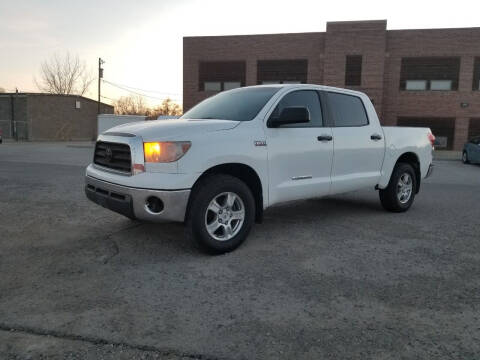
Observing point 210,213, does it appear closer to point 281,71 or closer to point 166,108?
point 281,71

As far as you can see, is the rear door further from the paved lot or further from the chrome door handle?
the paved lot

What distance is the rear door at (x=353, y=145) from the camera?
221 inches

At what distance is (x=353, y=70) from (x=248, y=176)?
26.3m

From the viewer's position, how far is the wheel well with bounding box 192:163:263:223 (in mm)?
4427

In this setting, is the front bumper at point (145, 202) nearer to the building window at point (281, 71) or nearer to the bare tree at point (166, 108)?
the building window at point (281, 71)

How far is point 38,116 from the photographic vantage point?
1521 inches

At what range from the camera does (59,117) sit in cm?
3997

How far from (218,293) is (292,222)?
276 centimetres

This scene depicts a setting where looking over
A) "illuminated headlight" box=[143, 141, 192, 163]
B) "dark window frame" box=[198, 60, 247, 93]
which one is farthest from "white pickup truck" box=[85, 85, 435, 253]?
"dark window frame" box=[198, 60, 247, 93]

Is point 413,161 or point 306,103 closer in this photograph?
point 306,103

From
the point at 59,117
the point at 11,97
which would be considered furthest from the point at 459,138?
the point at 11,97

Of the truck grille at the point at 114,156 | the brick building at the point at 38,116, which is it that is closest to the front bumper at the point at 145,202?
the truck grille at the point at 114,156

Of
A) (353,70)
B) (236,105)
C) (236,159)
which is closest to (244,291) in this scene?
(236,159)

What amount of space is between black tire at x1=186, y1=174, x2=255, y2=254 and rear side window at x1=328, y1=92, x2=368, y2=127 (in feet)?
6.54
